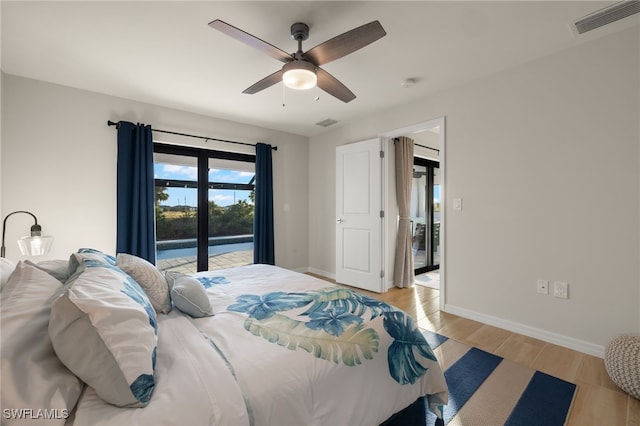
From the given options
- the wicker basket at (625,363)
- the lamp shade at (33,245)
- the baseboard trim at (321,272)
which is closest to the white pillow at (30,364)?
the lamp shade at (33,245)

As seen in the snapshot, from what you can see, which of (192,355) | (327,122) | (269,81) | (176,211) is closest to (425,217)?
(327,122)

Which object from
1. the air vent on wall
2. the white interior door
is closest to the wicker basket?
the air vent on wall

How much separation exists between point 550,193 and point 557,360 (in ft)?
4.56

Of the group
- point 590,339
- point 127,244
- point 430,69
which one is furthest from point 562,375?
point 127,244

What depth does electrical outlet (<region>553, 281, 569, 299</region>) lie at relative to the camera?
95.3 inches

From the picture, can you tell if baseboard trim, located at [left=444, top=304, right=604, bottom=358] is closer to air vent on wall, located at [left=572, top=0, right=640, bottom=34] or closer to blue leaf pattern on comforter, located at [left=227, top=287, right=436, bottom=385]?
blue leaf pattern on comforter, located at [left=227, top=287, right=436, bottom=385]

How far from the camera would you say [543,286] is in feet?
8.36

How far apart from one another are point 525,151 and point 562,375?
187 cm

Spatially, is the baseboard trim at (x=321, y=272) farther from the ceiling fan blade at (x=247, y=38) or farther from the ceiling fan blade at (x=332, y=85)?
the ceiling fan blade at (x=247, y=38)

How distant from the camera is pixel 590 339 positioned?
230 cm

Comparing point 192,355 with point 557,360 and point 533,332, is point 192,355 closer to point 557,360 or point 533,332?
point 557,360

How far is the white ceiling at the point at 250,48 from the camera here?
191cm

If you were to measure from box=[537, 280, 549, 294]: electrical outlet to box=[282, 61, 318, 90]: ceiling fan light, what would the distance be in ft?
8.81

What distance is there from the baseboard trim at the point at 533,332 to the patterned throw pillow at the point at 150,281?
2.91 m
